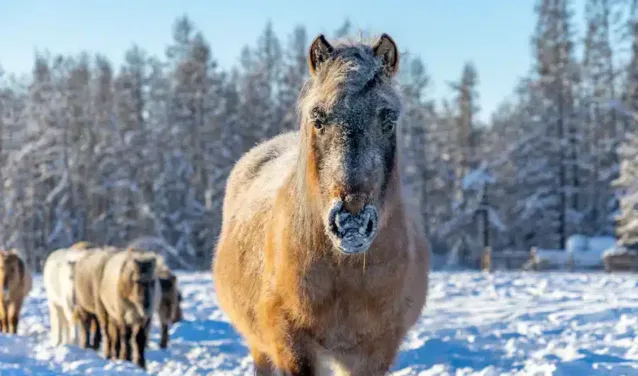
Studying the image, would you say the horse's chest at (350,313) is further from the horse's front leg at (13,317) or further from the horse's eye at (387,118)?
the horse's front leg at (13,317)

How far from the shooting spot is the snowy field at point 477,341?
676 centimetres

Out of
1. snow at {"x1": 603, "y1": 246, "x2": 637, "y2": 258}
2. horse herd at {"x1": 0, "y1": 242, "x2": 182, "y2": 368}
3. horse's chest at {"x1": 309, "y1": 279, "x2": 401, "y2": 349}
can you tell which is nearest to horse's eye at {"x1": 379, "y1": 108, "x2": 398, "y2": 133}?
horse's chest at {"x1": 309, "y1": 279, "x2": 401, "y2": 349}

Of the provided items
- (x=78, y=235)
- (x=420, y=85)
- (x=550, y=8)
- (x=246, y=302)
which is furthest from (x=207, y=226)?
(x=246, y=302)

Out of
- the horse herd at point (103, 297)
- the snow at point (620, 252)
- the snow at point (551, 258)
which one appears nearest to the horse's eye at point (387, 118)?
the horse herd at point (103, 297)

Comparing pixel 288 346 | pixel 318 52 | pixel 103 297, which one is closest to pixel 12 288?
pixel 103 297

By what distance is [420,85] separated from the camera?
4150 cm

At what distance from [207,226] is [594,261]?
58.7 ft

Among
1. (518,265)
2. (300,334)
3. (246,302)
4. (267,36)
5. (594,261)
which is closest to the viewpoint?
(300,334)

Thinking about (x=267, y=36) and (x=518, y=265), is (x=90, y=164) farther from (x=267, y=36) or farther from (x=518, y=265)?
(x=518, y=265)

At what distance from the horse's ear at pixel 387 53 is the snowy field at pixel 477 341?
361 centimetres

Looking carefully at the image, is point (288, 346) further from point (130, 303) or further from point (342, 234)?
point (130, 303)

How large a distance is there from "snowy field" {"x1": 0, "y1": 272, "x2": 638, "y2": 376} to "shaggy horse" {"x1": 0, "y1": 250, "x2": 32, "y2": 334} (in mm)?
511

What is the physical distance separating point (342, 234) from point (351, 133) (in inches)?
21.4

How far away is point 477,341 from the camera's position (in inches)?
324
